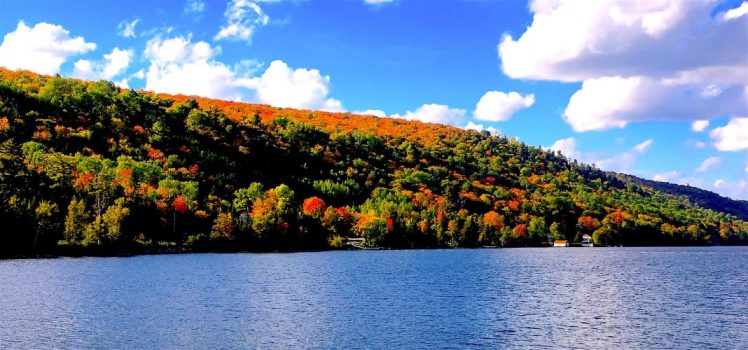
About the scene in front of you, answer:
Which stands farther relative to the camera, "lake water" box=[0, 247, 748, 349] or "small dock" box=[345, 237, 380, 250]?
"small dock" box=[345, 237, 380, 250]

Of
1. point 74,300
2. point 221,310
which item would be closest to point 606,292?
point 221,310

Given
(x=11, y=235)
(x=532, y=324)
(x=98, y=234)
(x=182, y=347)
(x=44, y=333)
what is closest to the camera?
(x=182, y=347)

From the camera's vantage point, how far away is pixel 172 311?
2303 inches

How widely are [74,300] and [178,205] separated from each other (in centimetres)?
10059

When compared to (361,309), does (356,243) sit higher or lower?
higher

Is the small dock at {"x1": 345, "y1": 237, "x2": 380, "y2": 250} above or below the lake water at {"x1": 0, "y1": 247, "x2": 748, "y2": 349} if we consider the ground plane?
above

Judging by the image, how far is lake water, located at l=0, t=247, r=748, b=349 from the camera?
46156mm

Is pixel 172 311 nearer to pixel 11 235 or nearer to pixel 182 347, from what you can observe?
pixel 182 347

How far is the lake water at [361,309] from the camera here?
46156mm

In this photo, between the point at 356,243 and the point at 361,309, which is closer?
the point at 361,309

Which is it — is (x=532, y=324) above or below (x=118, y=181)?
below

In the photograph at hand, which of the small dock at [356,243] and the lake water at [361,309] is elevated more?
the small dock at [356,243]

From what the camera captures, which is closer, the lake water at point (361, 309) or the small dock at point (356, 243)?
the lake water at point (361, 309)

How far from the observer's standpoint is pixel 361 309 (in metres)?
61.0
